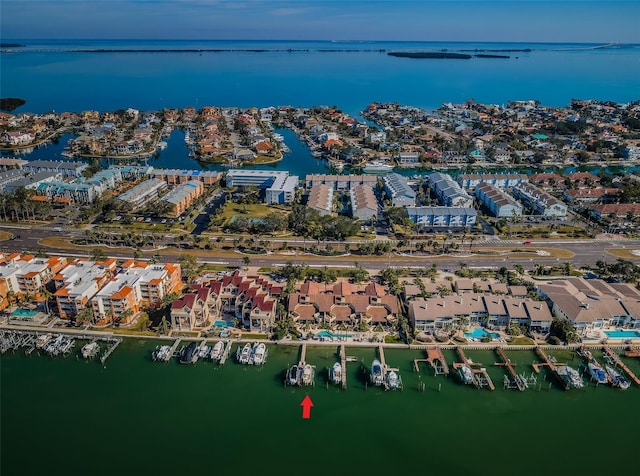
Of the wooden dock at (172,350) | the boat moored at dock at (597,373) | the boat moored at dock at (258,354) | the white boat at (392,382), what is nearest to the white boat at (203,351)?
the wooden dock at (172,350)

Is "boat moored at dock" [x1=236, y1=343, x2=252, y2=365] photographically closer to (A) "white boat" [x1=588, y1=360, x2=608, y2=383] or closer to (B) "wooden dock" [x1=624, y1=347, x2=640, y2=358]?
(A) "white boat" [x1=588, y1=360, x2=608, y2=383]

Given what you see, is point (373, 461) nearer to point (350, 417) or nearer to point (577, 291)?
point (350, 417)

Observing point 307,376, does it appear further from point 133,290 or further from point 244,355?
point 133,290

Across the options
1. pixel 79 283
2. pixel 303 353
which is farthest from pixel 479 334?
pixel 79 283

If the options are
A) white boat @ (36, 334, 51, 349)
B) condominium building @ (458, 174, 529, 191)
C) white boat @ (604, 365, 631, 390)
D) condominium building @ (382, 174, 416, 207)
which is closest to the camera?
white boat @ (604, 365, 631, 390)

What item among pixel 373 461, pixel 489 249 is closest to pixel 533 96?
pixel 489 249

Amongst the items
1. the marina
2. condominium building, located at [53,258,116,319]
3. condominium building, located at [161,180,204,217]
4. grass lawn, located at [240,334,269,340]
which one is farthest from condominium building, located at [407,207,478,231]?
condominium building, located at [53,258,116,319]
